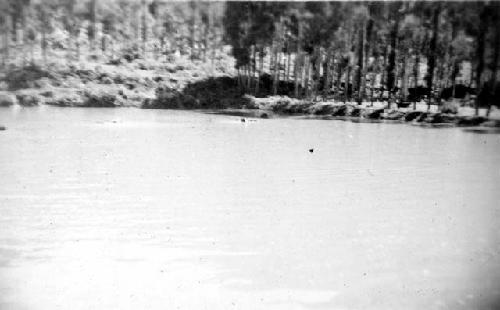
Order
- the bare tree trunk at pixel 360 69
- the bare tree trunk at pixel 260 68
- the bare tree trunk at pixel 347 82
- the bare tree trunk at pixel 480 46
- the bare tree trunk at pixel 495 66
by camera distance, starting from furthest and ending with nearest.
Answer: the bare tree trunk at pixel 260 68
the bare tree trunk at pixel 347 82
the bare tree trunk at pixel 360 69
the bare tree trunk at pixel 480 46
the bare tree trunk at pixel 495 66

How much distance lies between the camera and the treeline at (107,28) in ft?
23.2

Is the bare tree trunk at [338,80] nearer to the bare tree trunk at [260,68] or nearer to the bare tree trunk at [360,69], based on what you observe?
the bare tree trunk at [360,69]

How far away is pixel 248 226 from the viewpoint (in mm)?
4172

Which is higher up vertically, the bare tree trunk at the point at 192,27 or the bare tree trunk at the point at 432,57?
the bare tree trunk at the point at 192,27

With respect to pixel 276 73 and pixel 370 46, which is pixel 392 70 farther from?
pixel 276 73

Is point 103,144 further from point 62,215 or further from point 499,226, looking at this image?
point 499,226

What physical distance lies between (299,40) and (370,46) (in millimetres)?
2575

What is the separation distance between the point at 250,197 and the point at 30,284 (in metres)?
2.47

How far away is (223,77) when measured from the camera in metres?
A: 15.1

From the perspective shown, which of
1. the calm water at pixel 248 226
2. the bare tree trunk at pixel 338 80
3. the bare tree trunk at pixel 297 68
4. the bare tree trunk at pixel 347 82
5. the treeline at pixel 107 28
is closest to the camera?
the calm water at pixel 248 226

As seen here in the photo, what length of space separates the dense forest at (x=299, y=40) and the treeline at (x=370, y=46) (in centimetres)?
3

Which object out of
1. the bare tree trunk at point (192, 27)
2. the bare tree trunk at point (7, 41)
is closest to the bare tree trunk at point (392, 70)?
the bare tree trunk at point (192, 27)

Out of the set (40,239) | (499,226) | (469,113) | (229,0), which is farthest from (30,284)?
(229,0)

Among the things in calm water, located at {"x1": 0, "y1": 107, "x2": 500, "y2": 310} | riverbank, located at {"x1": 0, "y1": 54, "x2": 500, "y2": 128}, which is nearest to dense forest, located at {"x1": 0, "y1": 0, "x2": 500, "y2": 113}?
riverbank, located at {"x1": 0, "y1": 54, "x2": 500, "y2": 128}
